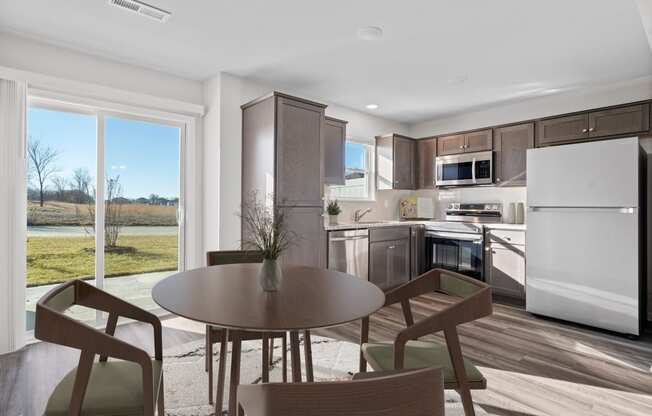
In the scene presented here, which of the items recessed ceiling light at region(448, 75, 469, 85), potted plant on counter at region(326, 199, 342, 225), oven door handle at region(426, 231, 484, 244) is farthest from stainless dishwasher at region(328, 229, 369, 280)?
recessed ceiling light at region(448, 75, 469, 85)

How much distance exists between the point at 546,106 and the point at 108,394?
199 inches

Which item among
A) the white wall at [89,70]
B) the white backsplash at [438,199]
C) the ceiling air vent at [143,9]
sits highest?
the ceiling air vent at [143,9]

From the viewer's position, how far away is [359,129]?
505 centimetres

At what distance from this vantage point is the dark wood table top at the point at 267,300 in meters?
1.15

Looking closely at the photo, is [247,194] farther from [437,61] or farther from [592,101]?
[592,101]

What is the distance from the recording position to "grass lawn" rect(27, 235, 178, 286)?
9.94 ft

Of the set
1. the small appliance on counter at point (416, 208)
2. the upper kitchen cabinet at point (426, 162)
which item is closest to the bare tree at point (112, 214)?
the small appliance on counter at point (416, 208)

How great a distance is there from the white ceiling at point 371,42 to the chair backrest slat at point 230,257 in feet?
5.63

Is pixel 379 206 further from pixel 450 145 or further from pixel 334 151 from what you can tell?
pixel 334 151

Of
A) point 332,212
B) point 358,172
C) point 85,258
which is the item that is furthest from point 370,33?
point 85,258

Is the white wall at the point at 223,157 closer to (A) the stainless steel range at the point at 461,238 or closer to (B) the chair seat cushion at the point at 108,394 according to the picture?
(B) the chair seat cushion at the point at 108,394

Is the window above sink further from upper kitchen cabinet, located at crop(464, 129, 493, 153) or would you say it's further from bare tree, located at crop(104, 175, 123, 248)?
bare tree, located at crop(104, 175, 123, 248)

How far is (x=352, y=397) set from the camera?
26.2 inches

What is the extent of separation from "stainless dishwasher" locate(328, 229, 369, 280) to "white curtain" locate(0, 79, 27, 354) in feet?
8.81
